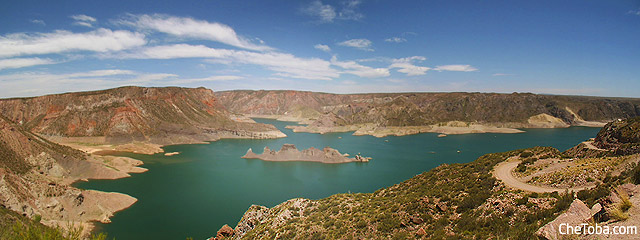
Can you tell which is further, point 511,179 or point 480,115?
point 480,115

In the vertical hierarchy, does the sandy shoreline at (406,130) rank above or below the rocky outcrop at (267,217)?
below

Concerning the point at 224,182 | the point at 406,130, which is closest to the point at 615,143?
the point at 224,182

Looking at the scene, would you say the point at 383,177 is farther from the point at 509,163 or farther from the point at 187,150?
the point at 187,150

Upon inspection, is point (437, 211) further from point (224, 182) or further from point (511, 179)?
point (224, 182)

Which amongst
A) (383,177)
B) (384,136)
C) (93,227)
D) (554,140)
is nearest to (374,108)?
(384,136)

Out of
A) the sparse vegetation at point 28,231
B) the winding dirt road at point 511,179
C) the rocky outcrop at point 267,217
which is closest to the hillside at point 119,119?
the sparse vegetation at point 28,231

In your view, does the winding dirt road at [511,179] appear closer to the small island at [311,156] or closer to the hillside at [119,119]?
the small island at [311,156]
